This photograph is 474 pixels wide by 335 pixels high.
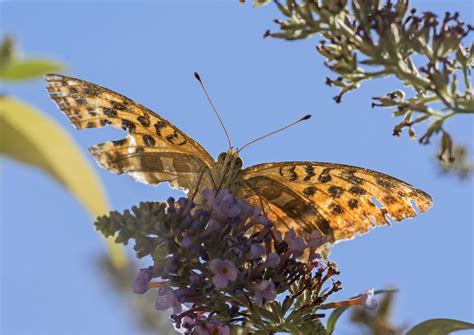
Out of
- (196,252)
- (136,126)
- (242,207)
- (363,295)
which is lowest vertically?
(363,295)

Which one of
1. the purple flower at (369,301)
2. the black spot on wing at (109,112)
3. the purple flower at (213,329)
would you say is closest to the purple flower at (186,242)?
the purple flower at (213,329)

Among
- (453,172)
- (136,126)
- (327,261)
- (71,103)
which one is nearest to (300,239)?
(327,261)

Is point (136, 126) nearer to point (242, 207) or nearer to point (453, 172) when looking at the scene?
point (242, 207)

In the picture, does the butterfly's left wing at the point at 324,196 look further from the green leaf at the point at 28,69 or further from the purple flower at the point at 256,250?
the green leaf at the point at 28,69

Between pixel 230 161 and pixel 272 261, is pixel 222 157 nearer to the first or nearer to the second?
pixel 230 161

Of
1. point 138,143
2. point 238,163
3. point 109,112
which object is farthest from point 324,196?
point 109,112

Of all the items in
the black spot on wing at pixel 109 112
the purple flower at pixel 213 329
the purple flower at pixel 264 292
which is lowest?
the purple flower at pixel 213 329

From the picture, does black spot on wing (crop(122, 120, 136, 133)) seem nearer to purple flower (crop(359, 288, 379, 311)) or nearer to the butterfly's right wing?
the butterfly's right wing
